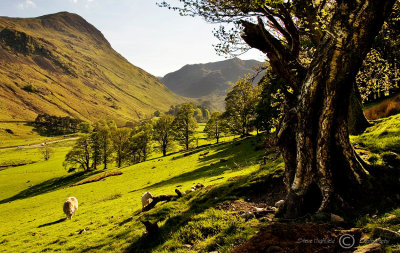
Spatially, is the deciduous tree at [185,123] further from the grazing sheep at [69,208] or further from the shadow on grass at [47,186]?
the grazing sheep at [69,208]

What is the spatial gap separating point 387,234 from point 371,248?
2.62ft

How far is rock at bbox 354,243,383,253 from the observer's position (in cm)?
465

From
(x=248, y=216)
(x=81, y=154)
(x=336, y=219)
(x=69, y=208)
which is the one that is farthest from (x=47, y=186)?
(x=336, y=219)

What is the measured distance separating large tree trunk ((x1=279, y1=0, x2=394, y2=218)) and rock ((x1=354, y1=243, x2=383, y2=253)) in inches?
91.4

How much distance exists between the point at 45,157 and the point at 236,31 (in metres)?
132

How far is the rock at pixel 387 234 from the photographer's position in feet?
16.2

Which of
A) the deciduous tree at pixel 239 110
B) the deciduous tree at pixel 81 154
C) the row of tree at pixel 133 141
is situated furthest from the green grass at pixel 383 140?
the deciduous tree at pixel 81 154

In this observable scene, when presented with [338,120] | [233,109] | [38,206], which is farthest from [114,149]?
[338,120]

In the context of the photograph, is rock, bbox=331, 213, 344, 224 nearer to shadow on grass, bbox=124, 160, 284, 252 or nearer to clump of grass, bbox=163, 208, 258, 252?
clump of grass, bbox=163, 208, 258, 252

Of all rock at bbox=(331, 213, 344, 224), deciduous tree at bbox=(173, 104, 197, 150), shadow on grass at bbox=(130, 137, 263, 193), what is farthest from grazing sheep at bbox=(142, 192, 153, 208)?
deciduous tree at bbox=(173, 104, 197, 150)

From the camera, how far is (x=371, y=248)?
478 centimetres

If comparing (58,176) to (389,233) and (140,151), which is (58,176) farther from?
(389,233)

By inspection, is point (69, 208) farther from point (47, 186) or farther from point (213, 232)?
point (47, 186)

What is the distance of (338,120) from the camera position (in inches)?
296
